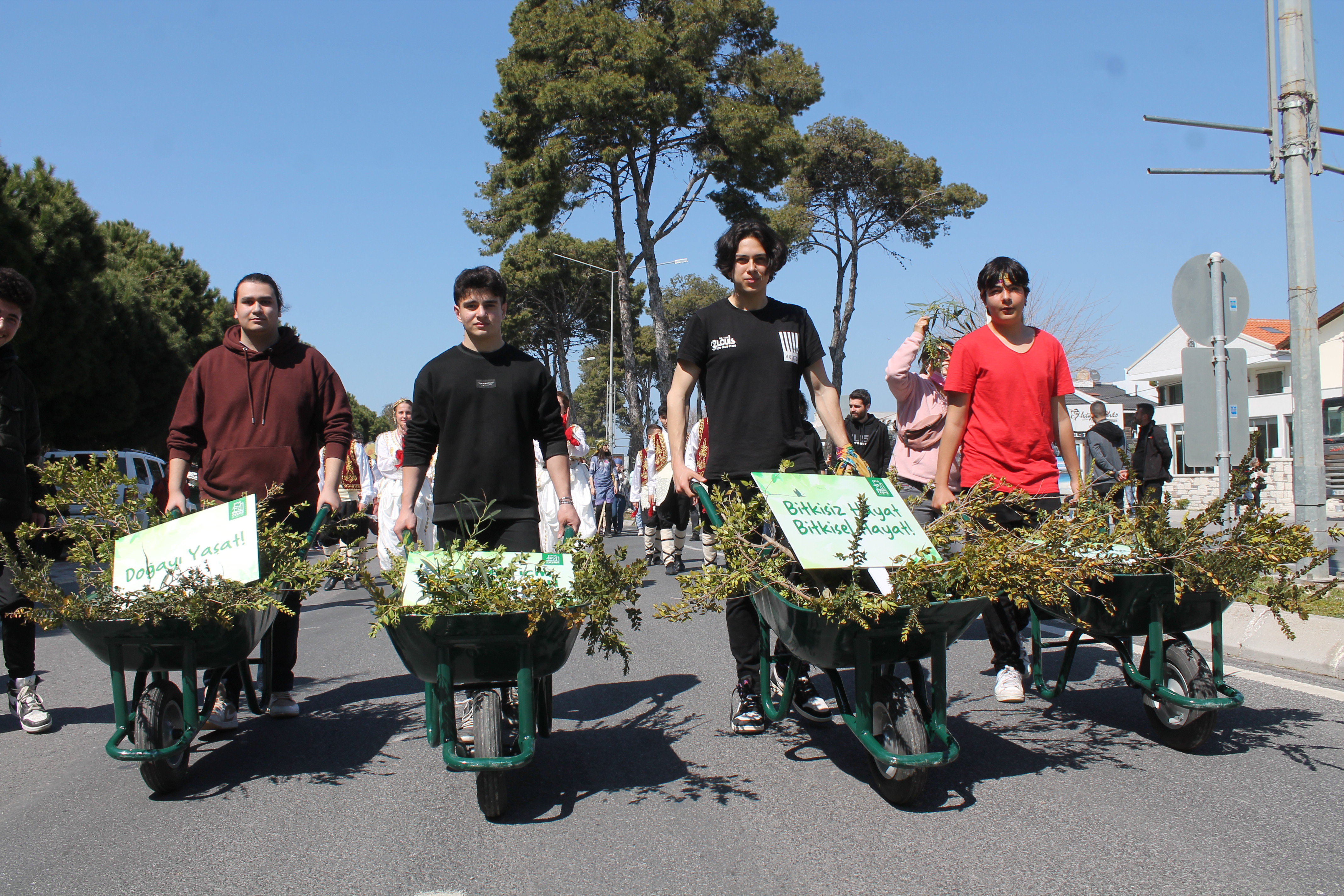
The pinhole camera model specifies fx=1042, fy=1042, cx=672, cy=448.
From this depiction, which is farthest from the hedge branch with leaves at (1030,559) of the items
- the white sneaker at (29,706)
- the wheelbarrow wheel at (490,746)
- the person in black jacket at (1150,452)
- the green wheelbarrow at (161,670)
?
the person in black jacket at (1150,452)

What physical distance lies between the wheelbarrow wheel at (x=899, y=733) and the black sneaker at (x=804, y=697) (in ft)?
2.53

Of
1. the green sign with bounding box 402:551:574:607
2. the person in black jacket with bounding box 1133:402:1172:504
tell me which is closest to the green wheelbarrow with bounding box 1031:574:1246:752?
the green sign with bounding box 402:551:574:607

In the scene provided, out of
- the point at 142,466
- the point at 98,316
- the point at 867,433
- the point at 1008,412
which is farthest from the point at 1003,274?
the point at 98,316

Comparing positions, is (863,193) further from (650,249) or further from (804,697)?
(804,697)

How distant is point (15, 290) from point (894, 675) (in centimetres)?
417

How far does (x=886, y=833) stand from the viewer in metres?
3.18

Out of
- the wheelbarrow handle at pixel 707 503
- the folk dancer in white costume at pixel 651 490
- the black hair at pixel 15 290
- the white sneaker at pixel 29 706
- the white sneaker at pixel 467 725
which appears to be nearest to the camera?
the white sneaker at pixel 467 725

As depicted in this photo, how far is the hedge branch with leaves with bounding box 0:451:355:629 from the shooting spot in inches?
138

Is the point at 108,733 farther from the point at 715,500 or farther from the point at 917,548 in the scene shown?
the point at 917,548

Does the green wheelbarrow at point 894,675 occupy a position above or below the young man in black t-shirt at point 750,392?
below

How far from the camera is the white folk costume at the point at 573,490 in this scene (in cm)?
916

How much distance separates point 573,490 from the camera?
8.96 metres

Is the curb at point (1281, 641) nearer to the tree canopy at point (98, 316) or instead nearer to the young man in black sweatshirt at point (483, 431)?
the young man in black sweatshirt at point (483, 431)

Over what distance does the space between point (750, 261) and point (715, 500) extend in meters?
1.11
